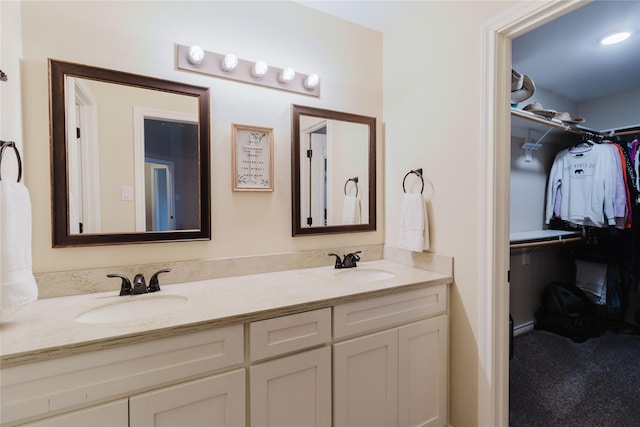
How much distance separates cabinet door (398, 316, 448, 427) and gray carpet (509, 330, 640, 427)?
20.5 inches

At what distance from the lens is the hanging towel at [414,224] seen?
1.75 metres

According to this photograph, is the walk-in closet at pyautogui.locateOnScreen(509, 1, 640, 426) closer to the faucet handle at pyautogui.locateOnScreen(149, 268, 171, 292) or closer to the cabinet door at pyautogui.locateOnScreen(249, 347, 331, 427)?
the cabinet door at pyautogui.locateOnScreen(249, 347, 331, 427)

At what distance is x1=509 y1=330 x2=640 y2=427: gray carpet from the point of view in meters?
1.75

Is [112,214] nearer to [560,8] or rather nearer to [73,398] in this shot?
[73,398]

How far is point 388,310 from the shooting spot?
147 centimetres

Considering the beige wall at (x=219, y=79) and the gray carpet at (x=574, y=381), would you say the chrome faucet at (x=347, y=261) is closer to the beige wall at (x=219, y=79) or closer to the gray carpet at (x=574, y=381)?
the beige wall at (x=219, y=79)

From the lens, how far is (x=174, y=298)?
137 cm

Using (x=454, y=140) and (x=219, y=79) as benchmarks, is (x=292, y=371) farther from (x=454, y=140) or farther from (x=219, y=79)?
(x=219, y=79)

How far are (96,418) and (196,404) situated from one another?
0.29 meters

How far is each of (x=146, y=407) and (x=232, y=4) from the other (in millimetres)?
1913

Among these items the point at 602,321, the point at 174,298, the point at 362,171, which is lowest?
the point at 602,321

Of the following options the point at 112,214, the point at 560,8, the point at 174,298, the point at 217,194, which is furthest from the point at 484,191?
the point at 112,214

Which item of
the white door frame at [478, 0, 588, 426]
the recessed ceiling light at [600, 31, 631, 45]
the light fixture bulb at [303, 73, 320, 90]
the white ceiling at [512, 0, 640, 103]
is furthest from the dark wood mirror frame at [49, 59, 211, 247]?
the recessed ceiling light at [600, 31, 631, 45]

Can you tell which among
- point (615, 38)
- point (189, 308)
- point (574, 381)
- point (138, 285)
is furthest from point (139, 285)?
point (615, 38)
